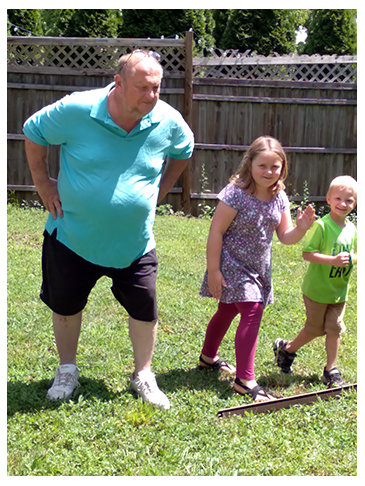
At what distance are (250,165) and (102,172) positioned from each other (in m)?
0.99

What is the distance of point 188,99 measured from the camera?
8766 mm

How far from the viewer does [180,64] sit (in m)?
8.73

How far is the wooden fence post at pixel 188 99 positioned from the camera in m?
8.53

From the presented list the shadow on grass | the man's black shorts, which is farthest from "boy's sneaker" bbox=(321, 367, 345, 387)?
the shadow on grass

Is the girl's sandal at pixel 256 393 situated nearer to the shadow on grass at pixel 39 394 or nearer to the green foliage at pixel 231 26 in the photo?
the shadow on grass at pixel 39 394

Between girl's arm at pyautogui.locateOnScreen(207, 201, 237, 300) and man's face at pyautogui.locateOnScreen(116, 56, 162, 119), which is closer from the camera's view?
man's face at pyautogui.locateOnScreen(116, 56, 162, 119)

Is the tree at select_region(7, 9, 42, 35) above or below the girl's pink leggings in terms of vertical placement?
above

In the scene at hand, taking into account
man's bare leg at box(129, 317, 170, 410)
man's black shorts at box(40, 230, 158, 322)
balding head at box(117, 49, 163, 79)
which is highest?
balding head at box(117, 49, 163, 79)

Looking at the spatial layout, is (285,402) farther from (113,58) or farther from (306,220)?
(113,58)

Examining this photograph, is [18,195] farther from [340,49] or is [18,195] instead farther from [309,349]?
[340,49]

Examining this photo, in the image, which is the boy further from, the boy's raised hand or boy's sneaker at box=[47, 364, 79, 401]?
boy's sneaker at box=[47, 364, 79, 401]

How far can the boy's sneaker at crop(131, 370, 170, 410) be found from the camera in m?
2.95
